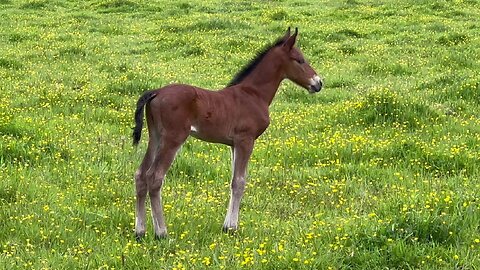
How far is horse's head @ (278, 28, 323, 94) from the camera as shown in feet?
23.3

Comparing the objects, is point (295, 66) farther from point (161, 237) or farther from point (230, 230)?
point (161, 237)

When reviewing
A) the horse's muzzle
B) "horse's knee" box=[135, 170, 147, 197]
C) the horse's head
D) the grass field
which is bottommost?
the grass field

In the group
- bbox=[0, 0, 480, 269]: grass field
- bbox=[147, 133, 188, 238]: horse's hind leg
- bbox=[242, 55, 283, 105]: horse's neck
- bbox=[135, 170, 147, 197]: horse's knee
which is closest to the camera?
bbox=[0, 0, 480, 269]: grass field

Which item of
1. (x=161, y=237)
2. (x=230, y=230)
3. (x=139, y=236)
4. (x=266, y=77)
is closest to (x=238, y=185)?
(x=230, y=230)

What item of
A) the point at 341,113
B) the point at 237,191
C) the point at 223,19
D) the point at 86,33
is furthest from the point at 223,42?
the point at 237,191

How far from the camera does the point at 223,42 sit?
2127 cm

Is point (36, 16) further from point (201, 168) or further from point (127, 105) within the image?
point (201, 168)

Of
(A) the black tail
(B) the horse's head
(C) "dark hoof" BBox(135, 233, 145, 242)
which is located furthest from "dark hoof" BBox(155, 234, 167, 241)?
(B) the horse's head

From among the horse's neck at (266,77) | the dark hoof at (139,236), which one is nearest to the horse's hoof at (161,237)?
the dark hoof at (139,236)

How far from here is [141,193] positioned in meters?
6.28

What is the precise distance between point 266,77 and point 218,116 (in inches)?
35.9

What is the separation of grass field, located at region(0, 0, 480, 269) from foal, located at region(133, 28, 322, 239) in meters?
0.44

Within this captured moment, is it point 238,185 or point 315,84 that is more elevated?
point 315,84

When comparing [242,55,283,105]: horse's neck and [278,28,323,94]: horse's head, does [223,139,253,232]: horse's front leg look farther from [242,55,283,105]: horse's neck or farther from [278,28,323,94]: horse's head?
[278,28,323,94]: horse's head
